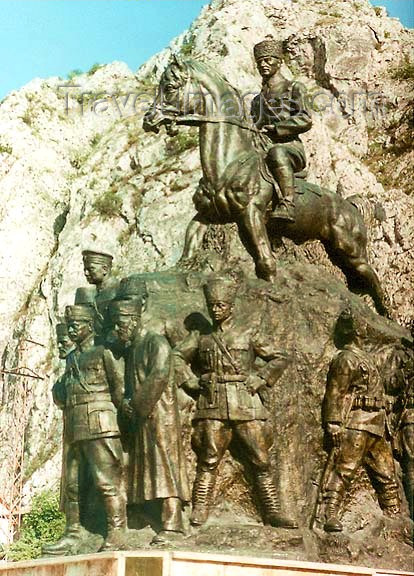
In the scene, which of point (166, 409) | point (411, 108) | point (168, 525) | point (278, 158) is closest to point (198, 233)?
point (278, 158)

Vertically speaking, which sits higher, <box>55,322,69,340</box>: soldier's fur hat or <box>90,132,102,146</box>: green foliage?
<box>90,132,102,146</box>: green foliage

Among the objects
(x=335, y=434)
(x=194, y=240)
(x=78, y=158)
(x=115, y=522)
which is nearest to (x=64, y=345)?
(x=194, y=240)

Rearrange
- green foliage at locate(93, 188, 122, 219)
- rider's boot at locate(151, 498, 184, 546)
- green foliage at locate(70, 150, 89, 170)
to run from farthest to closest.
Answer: green foliage at locate(70, 150, 89, 170) → green foliage at locate(93, 188, 122, 219) → rider's boot at locate(151, 498, 184, 546)

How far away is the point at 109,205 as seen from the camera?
40.1 m

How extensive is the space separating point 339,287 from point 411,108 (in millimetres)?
24639

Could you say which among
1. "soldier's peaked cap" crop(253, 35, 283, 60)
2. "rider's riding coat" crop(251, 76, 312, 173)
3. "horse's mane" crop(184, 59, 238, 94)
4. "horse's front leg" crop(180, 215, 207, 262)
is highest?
"soldier's peaked cap" crop(253, 35, 283, 60)

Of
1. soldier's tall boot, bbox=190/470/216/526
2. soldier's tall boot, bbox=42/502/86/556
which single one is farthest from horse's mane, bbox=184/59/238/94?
soldier's tall boot, bbox=42/502/86/556

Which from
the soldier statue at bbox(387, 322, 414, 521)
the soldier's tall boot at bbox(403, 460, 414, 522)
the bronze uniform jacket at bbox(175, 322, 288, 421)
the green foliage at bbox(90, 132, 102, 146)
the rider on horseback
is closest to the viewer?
the bronze uniform jacket at bbox(175, 322, 288, 421)

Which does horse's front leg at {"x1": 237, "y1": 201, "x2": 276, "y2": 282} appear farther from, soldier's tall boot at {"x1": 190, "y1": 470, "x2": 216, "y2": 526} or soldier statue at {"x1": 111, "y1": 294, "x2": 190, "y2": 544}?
soldier's tall boot at {"x1": 190, "y1": 470, "x2": 216, "y2": 526}

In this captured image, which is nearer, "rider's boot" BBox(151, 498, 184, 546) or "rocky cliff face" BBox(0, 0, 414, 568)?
"rider's boot" BBox(151, 498, 184, 546)

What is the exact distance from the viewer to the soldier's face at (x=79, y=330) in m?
13.3

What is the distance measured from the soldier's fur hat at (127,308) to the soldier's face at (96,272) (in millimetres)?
1329

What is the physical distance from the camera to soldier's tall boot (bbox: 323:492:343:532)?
12703mm

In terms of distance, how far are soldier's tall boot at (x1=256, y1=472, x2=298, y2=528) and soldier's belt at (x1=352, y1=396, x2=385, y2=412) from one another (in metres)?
1.61
